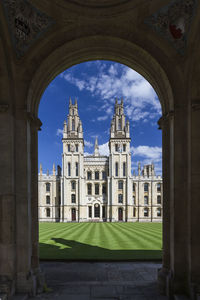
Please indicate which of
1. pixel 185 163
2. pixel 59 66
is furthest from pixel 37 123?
pixel 185 163

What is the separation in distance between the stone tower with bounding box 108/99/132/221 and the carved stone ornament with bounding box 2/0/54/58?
1712 inches

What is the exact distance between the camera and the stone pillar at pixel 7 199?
509 centimetres

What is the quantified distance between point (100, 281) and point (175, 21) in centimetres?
825

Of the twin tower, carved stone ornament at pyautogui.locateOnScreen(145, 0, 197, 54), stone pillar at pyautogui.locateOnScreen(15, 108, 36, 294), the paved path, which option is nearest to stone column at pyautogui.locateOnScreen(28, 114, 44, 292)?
stone pillar at pyautogui.locateOnScreen(15, 108, 36, 294)

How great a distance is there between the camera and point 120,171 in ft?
157

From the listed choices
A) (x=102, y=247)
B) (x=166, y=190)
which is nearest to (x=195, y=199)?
(x=166, y=190)

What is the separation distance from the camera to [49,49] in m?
5.56

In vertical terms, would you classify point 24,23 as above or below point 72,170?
above

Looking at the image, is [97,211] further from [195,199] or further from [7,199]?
[195,199]

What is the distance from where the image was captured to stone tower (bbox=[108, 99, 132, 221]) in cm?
4672

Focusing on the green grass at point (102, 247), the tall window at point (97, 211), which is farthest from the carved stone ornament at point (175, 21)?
the tall window at point (97, 211)

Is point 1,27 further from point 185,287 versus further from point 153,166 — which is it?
point 153,166

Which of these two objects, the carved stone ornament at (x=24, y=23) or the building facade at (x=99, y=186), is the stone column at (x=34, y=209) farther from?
the building facade at (x=99, y=186)

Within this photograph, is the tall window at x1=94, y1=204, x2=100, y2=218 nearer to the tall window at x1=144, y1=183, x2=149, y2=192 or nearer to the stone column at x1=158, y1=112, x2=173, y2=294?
the tall window at x1=144, y1=183, x2=149, y2=192
